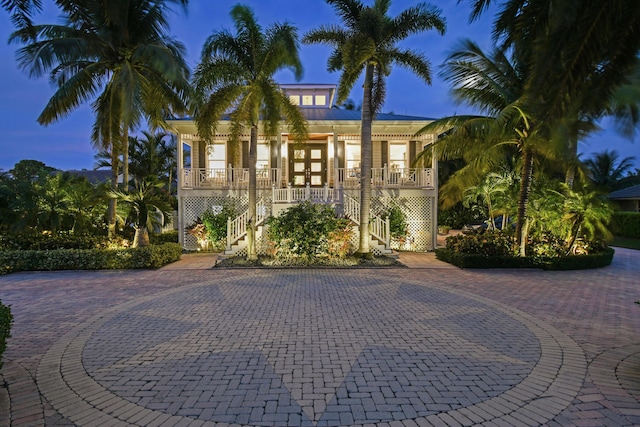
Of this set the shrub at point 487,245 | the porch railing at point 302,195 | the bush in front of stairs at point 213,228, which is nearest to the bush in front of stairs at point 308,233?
the porch railing at point 302,195

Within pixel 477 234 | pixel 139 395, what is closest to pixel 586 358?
pixel 139 395

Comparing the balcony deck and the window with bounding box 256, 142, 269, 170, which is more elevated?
the window with bounding box 256, 142, 269, 170

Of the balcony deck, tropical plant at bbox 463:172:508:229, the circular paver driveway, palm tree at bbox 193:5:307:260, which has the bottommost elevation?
the circular paver driveway

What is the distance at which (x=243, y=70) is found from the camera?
11.3 m

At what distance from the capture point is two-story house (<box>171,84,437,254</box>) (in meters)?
13.8

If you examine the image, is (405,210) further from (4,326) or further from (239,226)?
(4,326)

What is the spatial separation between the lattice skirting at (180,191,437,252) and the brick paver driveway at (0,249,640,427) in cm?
695

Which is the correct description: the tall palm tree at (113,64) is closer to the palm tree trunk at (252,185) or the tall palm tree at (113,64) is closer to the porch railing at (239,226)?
the palm tree trunk at (252,185)

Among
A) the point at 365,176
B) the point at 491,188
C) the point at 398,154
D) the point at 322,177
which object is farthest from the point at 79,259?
the point at 491,188

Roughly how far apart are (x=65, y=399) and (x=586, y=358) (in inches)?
248

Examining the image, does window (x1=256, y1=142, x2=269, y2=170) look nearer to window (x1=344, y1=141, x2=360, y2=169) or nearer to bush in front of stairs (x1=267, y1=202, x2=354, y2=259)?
window (x1=344, y1=141, x2=360, y2=169)

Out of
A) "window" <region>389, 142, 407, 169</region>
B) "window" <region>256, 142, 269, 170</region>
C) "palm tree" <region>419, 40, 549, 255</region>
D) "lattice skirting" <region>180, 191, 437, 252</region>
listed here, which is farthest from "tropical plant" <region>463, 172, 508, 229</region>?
"window" <region>256, 142, 269, 170</region>

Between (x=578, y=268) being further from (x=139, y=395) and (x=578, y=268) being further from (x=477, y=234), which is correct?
(x=139, y=395)

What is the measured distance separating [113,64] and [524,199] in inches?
602
